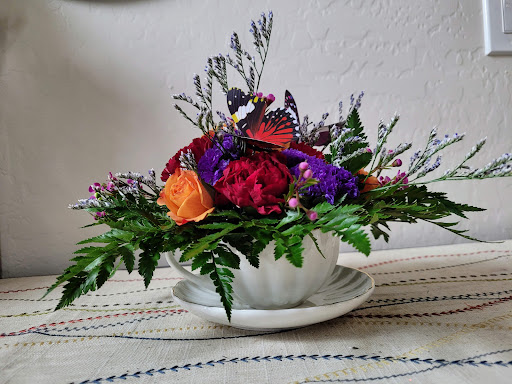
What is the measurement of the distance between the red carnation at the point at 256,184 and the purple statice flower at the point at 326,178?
1.2 inches

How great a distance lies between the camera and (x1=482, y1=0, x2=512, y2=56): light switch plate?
1.21 meters

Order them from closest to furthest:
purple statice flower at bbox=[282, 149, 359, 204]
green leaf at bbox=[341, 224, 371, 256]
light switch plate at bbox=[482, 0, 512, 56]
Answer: green leaf at bbox=[341, 224, 371, 256]
purple statice flower at bbox=[282, 149, 359, 204]
light switch plate at bbox=[482, 0, 512, 56]

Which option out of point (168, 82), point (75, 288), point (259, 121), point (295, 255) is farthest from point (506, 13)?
point (75, 288)

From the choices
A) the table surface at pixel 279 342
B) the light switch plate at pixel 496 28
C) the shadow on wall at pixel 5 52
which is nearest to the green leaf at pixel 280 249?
the table surface at pixel 279 342

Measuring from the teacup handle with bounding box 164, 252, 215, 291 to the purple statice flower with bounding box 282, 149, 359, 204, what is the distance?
8.1 inches

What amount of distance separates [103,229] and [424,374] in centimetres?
95

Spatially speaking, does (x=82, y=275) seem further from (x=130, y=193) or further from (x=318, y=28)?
(x=318, y=28)

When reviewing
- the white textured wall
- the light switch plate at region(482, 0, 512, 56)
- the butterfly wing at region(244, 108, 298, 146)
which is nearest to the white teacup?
the butterfly wing at region(244, 108, 298, 146)

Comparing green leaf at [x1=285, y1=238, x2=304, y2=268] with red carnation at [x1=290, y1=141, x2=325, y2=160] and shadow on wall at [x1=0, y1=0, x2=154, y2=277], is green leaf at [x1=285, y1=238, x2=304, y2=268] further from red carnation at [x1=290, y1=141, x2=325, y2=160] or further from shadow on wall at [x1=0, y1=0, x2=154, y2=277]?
shadow on wall at [x1=0, y1=0, x2=154, y2=277]

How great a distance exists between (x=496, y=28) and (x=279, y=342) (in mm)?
1252

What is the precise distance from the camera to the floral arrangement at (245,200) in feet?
1.30

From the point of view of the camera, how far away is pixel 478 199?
48.4 inches

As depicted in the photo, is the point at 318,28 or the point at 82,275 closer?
the point at 82,275

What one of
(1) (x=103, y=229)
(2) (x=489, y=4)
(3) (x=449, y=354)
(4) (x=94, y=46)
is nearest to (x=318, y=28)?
(2) (x=489, y=4)
